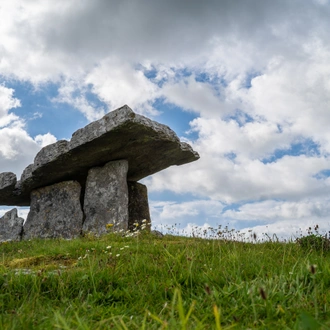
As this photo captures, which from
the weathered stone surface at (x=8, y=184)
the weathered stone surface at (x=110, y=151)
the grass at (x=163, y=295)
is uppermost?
the weathered stone surface at (x=110, y=151)

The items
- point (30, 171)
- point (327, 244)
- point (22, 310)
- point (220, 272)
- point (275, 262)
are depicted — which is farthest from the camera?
point (30, 171)

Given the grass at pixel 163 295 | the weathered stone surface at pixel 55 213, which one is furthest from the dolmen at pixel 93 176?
the grass at pixel 163 295

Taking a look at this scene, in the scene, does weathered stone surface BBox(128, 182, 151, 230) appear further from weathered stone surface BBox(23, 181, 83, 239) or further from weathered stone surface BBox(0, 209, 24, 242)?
weathered stone surface BBox(0, 209, 24, 242)

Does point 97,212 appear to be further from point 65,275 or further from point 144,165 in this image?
point 65,275

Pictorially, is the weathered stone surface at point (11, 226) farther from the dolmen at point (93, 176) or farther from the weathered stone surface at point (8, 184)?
the weathered stone surface at point (8, 184)

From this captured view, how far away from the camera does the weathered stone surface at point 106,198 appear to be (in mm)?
12555

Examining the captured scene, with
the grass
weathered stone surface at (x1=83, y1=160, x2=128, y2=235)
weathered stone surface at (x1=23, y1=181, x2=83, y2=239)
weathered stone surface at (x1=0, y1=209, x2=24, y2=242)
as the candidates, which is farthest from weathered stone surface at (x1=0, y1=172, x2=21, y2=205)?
the grass

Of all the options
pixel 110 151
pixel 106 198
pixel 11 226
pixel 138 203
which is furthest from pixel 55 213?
pixel 138 203

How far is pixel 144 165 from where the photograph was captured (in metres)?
14.3

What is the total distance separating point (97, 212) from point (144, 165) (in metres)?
2.59

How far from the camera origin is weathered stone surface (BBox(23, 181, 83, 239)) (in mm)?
13070

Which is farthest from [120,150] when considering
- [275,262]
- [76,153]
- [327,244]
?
[275,262]

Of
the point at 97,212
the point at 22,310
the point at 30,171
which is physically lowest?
the point at 22,310

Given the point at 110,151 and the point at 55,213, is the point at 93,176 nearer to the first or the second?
the point at 110,151
